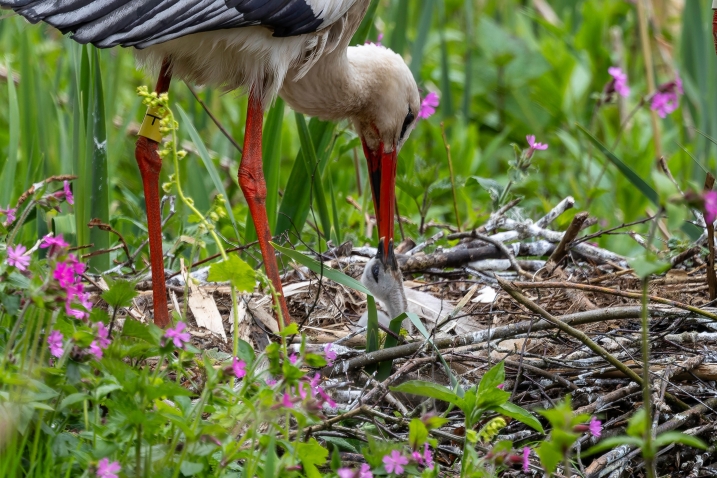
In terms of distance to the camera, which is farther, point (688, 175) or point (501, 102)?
point (501, 102)

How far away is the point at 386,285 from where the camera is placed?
340 cm

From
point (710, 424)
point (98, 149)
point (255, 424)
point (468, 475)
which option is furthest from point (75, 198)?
point (710, 424)

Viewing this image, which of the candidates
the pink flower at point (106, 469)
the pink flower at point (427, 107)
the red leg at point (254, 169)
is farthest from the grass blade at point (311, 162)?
the pink flower at point (106, 469)

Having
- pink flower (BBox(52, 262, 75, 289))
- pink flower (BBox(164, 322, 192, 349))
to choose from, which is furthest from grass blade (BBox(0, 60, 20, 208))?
pink flower (BBox(164, 322, 192, 349))

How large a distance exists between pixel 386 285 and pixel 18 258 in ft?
4.73

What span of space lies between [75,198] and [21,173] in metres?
1.20

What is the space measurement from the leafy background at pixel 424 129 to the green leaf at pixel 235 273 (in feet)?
3.93

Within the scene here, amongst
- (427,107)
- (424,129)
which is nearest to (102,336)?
(427,107)

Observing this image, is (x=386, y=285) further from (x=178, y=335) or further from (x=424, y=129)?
(x=424, y=129)

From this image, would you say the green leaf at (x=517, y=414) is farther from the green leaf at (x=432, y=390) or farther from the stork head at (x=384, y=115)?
the stork head at (x=384, y=115)

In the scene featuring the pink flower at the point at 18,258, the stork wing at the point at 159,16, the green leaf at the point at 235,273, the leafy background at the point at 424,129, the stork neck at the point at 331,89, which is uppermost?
the stork wing at the point at 159,16

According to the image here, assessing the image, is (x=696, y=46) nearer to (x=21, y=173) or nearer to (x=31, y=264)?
(x=21, y=173)

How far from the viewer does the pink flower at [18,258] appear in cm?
230

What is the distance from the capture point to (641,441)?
A: 1841 mm
